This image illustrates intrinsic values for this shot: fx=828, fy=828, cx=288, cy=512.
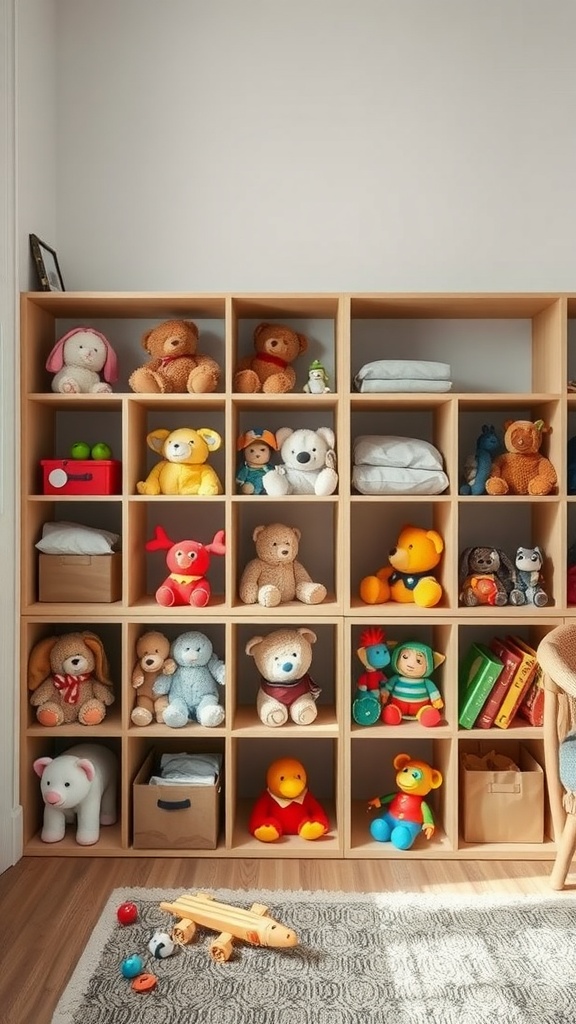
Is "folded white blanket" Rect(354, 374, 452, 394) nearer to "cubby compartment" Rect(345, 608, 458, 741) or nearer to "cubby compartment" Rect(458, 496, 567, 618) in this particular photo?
"cubby compartment" Rect(458, 496, 567, 618)

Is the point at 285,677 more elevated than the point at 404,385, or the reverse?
the point at 404,385

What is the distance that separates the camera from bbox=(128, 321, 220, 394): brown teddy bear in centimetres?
256

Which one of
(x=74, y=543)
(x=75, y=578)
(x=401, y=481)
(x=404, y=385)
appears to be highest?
(x=404, y=385)

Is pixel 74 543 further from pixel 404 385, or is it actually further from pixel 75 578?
pixel 404 385

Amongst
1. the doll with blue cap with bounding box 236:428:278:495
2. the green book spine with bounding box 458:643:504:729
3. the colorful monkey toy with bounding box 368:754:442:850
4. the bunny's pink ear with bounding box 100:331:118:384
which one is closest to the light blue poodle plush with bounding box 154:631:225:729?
the doll with blue cap with bounding box 236:428:278:495

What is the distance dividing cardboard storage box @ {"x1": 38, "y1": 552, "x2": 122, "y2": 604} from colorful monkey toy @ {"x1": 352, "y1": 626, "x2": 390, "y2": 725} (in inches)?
32.6

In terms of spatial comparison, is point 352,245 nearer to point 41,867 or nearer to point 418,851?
point 418,851

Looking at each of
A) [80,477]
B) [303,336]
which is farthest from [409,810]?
[303,336]

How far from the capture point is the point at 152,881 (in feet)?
7.72

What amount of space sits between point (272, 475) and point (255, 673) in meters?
0.75

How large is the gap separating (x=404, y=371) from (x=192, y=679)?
1.17 meters

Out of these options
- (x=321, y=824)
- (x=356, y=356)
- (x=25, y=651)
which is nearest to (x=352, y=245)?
(x=356, y=356)

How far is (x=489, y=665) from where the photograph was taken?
2.55m

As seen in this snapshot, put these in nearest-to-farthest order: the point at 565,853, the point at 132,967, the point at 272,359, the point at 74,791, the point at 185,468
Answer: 1. the point at 132,967
2. the point at 565,853
3. the point at 74,791
4. the point at 185,468
5. the point at 272,359
